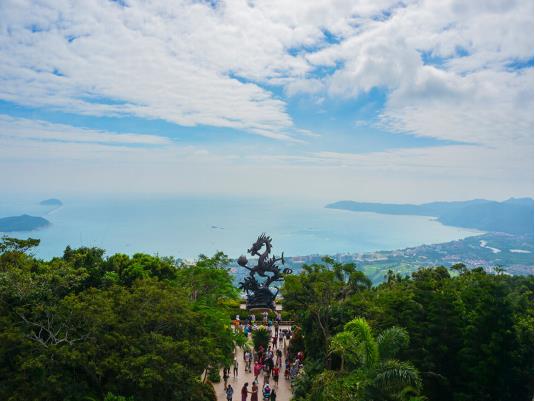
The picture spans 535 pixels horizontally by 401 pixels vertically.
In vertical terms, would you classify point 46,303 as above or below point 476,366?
above

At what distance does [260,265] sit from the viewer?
32.0 metres

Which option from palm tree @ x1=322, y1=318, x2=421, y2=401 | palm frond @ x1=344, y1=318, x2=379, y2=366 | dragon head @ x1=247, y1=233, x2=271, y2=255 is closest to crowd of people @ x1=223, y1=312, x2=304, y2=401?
palm tree @ x1=322, y1=318, x2=421, y2=401

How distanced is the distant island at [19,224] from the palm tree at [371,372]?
134 m

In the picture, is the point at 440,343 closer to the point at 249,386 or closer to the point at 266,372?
the point at 266,372

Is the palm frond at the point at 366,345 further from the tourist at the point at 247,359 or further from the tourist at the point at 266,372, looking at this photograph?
the tourist at the point at 247,359

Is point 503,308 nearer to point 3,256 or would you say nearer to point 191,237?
point 3,256

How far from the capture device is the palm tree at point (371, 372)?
1011cm

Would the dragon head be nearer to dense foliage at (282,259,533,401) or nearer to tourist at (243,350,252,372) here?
tourist at (243,350,252,372)

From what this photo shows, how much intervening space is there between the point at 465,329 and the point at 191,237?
188 meters

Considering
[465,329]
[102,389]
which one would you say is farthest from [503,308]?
[102,389]

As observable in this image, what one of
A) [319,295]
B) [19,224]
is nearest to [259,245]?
[319,295]

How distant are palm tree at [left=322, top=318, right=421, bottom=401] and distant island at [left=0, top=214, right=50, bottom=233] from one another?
134 meters

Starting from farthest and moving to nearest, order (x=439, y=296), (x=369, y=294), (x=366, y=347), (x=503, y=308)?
(x=369, y=294) → (x=439, y=296) → (x=503, y=308) → (x=366, y=347)

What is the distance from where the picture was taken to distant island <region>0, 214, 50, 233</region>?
415 ft
